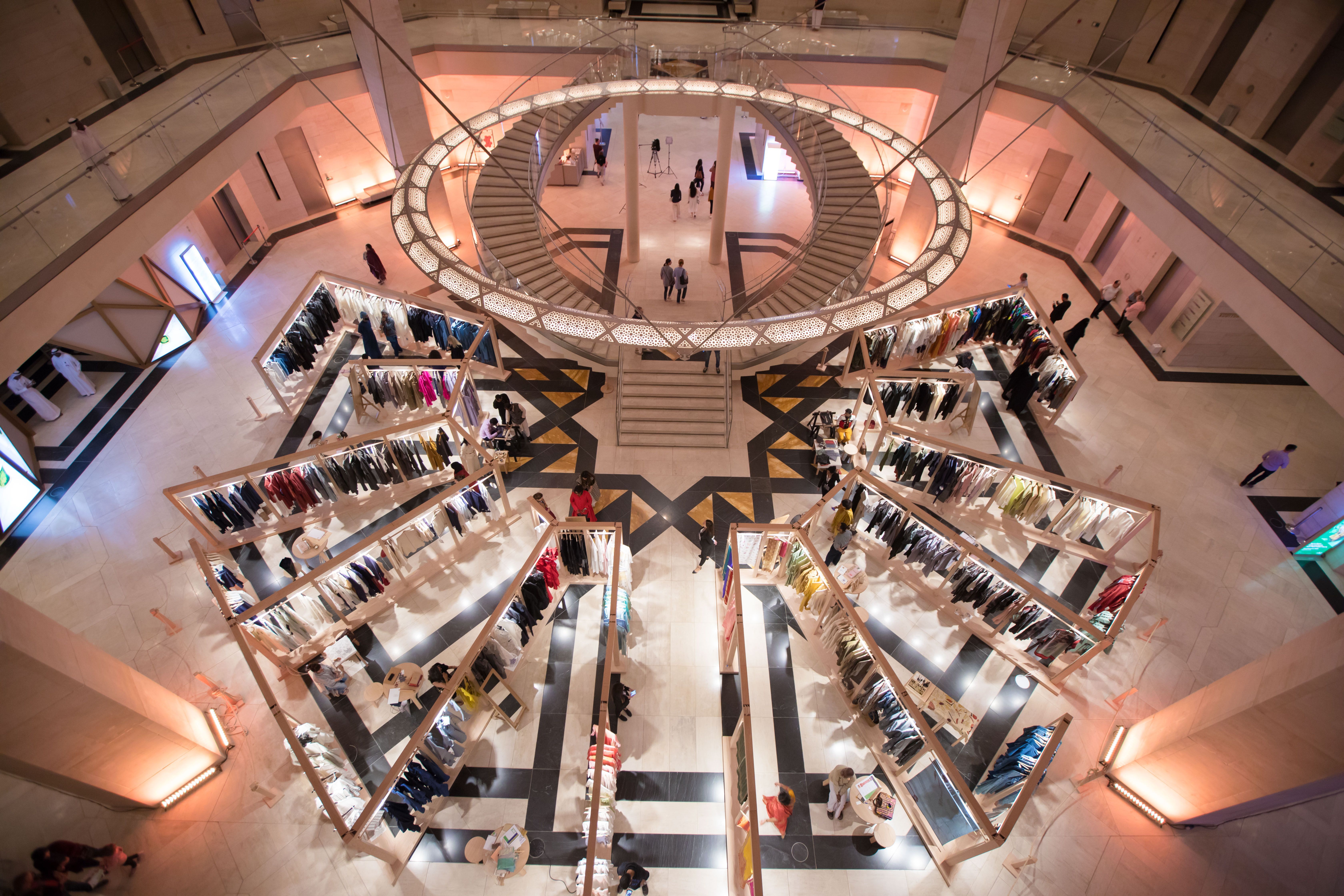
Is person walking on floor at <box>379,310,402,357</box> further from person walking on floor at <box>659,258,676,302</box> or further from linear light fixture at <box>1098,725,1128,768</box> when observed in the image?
linear light fixture at <box>1098,725,1128,768</box>

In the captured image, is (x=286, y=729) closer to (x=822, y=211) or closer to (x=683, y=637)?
(x=683, y=637)

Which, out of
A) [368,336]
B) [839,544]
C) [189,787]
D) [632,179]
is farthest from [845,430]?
[189,787]

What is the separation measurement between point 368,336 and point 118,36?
11.6 m

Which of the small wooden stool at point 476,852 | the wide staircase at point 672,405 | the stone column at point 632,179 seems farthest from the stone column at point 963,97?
the small wooden stool at point 476,852

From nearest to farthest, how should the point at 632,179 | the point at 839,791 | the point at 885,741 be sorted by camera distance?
the point at 839,791, the point at 885,741, the point at 632,179

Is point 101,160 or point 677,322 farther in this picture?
point 101,160

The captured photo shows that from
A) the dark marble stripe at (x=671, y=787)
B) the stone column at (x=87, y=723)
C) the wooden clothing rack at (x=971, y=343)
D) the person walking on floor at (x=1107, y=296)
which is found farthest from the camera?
the person walking on floor at (x=1107, y=296)

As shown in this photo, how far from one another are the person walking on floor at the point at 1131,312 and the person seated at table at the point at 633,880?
63.7 ft

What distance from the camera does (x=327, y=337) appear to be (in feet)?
56.2

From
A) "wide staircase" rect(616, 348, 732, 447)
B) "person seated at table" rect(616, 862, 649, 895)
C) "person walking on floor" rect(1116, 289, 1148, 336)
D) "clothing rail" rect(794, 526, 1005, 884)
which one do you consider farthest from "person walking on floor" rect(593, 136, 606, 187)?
"person seated at table" rect(616, 862, 649, 895)

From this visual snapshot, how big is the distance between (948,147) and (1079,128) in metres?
3.46

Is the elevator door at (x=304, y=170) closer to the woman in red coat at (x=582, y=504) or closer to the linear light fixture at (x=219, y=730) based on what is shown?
the woman in red coat at (x=582, y=504)

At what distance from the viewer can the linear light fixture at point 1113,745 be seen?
9.80 m

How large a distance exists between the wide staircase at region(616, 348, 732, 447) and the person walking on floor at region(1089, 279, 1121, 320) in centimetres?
1208
